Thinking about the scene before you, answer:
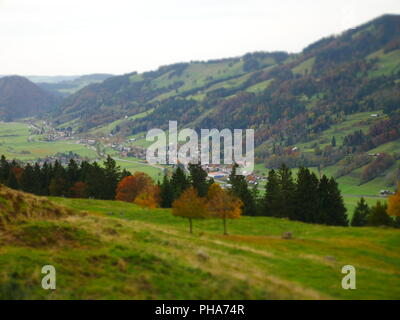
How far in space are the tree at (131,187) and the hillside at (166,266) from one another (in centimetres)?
5300

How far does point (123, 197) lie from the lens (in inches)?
3841

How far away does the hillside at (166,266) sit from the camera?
82.1 feet

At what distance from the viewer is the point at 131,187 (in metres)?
98.4

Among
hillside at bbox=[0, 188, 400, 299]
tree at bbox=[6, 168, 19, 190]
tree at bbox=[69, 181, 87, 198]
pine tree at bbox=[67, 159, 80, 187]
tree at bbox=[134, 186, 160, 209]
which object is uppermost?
pine tree at bbox=[67, 159, 80, 187]

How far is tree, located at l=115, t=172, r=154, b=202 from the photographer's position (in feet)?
320

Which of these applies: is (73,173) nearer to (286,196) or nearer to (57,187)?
(57,187)

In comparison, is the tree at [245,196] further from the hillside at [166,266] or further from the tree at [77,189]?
the hillside at [166,266]

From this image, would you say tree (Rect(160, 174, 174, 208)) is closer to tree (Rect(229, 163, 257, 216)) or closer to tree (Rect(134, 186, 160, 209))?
tree (Rect(134, 186, 160, 209))

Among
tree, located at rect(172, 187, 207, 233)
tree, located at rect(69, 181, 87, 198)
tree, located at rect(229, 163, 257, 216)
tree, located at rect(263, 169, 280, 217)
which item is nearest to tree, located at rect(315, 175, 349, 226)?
tree, located at rect(263, 169, 280, 217)

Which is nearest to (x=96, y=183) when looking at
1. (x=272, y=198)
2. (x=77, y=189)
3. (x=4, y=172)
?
(x=77, y=189)

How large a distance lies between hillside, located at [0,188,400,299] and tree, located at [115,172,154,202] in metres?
53.0
